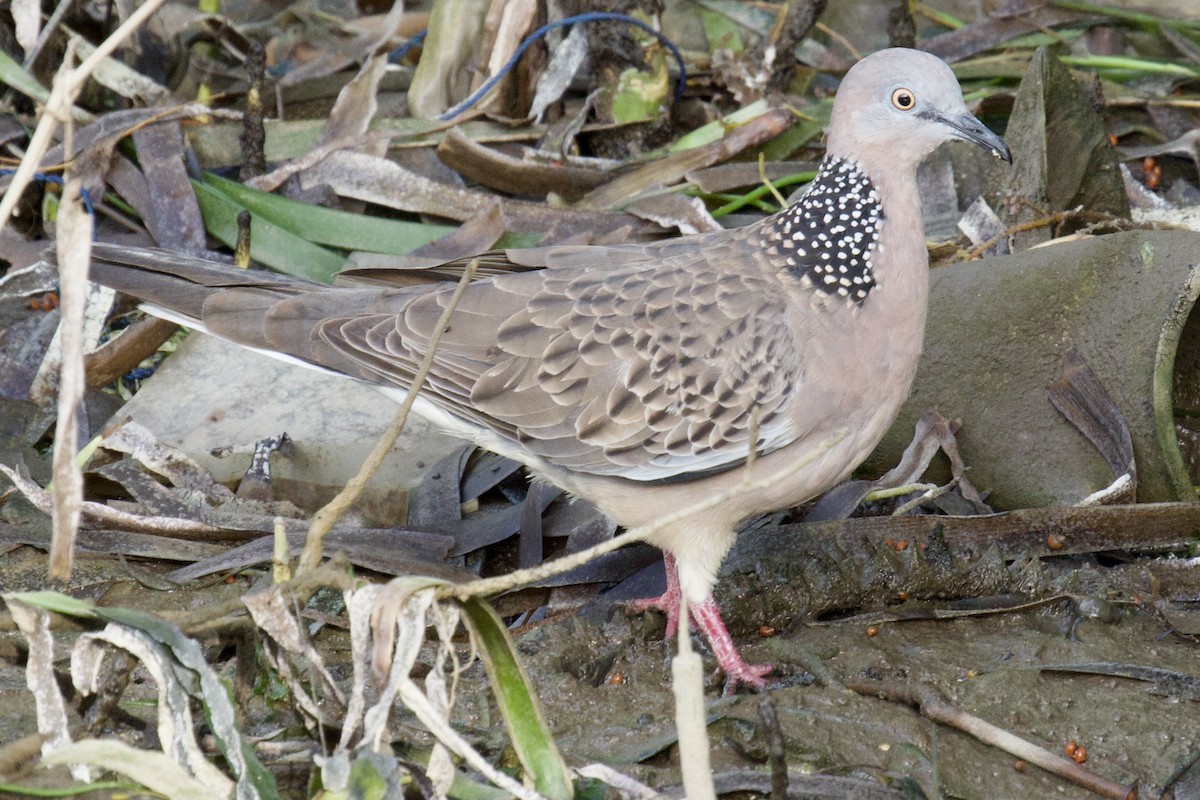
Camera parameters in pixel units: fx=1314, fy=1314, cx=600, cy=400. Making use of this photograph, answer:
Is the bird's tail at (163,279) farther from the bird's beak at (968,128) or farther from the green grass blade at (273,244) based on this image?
the bird's beak at (968,128)

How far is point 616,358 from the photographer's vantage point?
12.1 ft

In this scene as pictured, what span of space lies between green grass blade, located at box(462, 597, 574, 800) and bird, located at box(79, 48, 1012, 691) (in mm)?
973

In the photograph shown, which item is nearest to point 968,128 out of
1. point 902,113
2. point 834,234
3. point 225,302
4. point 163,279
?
point 902,113

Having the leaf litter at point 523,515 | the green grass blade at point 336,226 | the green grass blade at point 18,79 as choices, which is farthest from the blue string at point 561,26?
the green grass blade at point 18,79

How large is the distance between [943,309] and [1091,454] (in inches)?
26.8

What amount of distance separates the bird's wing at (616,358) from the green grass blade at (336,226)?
4.16ft

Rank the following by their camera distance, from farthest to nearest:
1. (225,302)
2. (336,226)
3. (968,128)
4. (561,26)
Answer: (561,26)
(336,226)
(225,302)
(968,128)

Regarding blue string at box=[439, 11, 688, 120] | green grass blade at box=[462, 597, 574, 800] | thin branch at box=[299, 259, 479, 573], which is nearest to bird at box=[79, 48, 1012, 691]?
green grass blade at box=[462, 597, 574, 800]

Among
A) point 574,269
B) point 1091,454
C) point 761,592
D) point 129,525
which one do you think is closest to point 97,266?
point 129,525

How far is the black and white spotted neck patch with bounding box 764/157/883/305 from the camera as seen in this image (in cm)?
364

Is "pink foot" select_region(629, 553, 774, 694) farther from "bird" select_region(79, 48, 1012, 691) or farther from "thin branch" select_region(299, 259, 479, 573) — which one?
"thin branch" select_region(299, 259, 479, 573)

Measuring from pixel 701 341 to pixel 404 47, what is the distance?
3.09 m

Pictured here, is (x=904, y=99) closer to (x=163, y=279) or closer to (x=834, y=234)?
(x=834, y=234)

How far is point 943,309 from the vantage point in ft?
14.7
